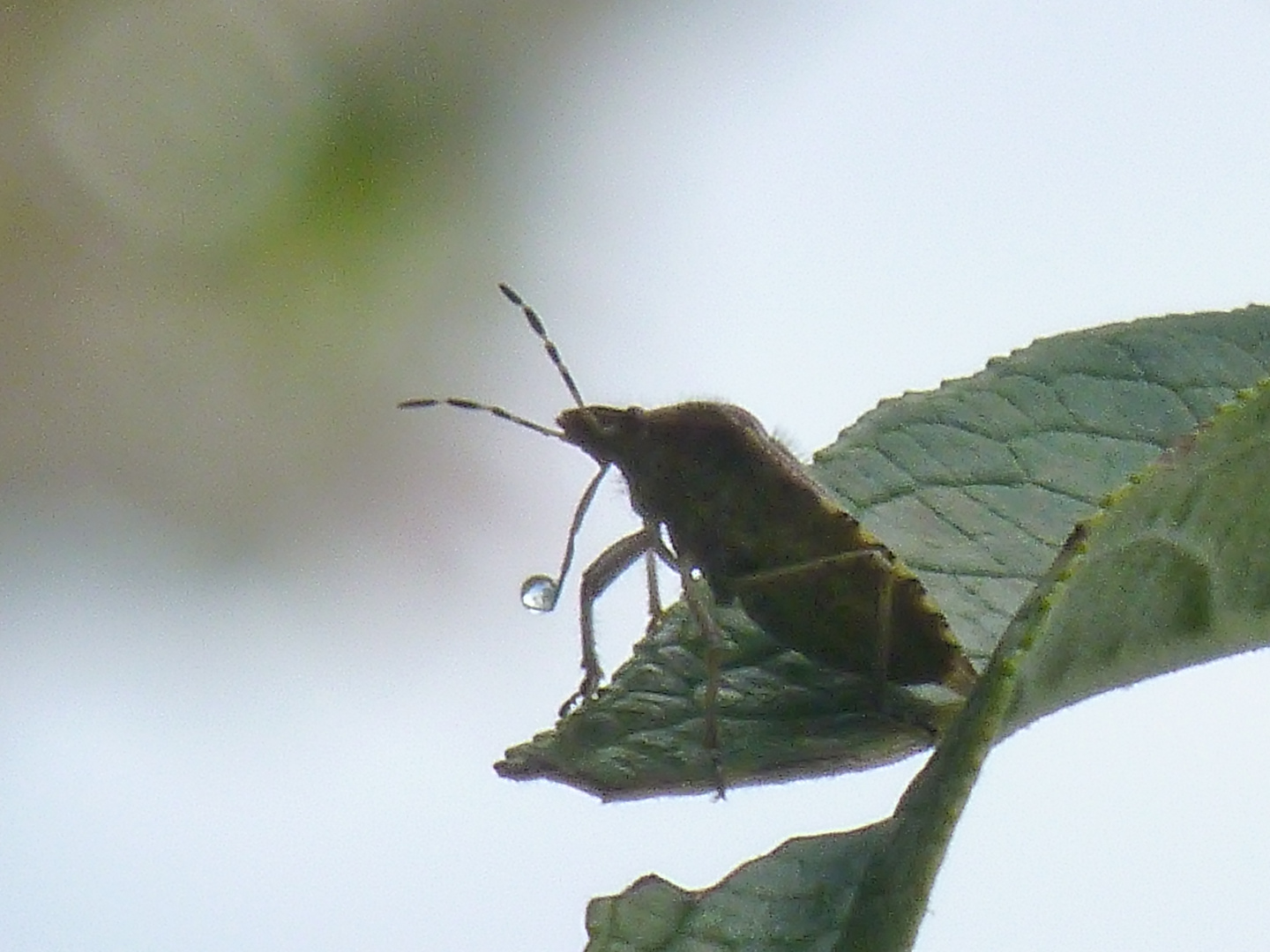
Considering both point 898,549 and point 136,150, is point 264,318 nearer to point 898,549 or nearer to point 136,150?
point 136,150

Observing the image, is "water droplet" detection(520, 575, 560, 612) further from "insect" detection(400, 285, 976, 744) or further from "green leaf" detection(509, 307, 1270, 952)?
"green leaf" detection(509, 307, 1270, 952)

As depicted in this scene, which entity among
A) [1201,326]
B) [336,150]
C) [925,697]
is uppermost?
[336,150]

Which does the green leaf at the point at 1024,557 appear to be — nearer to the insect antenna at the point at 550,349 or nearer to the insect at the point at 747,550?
the insect at the point at 747,550

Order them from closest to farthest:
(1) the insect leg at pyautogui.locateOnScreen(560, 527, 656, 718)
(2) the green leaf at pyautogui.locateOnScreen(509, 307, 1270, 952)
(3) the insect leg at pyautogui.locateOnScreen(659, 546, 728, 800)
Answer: (2) the green leaf at pyautogui.locateOnScreen(509, 307, 1270, 952), (3) the insect leg at pyautogui.locateOnScreen(659, 546, 728, 800), (1) the insect leg at pyautogui.locateOnScreen(560, 527, 656, 718)

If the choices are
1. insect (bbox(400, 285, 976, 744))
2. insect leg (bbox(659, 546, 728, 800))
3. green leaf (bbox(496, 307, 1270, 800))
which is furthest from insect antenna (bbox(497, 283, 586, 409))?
green leaf (bbox(496, 307, 1270, 800))

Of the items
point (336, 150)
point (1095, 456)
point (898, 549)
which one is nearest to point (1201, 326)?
point (1095, 456)

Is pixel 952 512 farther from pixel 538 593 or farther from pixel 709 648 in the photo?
pixel 538 593

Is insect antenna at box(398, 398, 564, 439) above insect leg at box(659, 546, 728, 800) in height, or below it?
above
